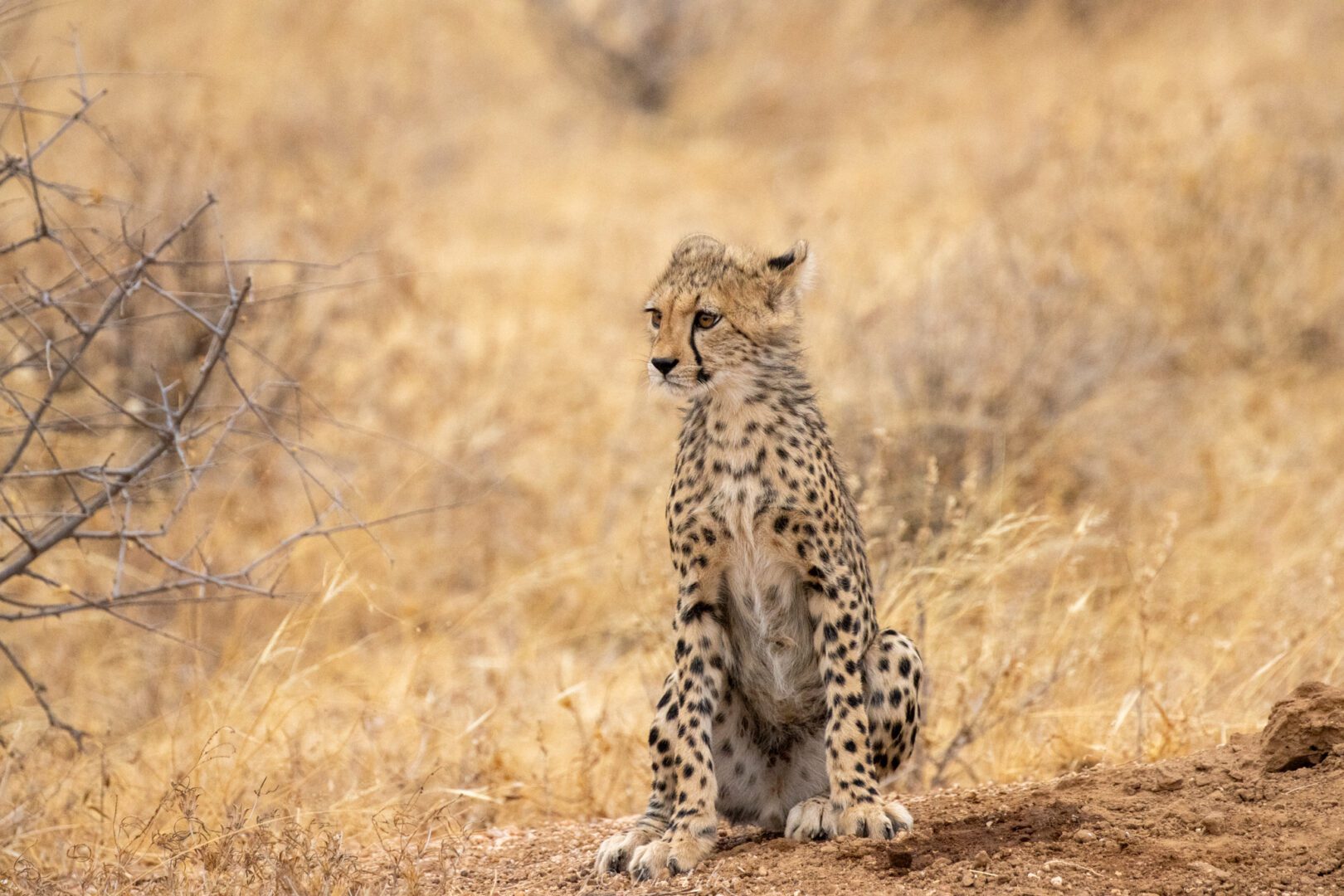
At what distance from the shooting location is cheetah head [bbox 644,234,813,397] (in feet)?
11.5

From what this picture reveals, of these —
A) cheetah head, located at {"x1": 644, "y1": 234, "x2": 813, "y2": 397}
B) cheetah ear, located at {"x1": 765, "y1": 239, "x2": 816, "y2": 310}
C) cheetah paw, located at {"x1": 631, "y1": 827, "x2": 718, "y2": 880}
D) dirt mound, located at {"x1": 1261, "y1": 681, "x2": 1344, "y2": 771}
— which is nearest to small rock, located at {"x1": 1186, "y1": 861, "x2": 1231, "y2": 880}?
dirt mound, located at {"x1": 1261, "y1": 681, "x2": 1344, "y2": 771}

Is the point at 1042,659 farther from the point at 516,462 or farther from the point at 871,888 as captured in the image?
the point at 516,462

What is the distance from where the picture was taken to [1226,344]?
29.0 ft

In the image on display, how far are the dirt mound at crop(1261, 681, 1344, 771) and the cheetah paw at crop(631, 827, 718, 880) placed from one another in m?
1.27

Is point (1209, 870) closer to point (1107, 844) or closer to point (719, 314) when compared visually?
point (1107, 844)

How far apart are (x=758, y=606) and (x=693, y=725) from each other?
32cm

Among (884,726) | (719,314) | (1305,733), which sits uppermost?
(719,314)

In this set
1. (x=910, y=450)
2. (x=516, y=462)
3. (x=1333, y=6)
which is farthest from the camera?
(x=1333, y=6)

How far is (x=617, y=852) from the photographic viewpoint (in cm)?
344

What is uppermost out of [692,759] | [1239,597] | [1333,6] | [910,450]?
[1333,6]

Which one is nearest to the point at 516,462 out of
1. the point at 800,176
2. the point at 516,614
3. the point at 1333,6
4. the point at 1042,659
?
the point at 516,614

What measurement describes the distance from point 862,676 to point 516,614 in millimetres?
3479

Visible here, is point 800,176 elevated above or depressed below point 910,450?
above

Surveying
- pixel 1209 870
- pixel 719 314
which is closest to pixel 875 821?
pixel 1209 870
